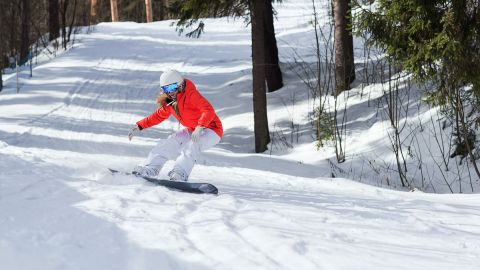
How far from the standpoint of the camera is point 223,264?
12.2 feet

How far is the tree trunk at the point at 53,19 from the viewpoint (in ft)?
83.6

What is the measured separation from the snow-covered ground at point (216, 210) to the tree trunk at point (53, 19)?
40.7ft

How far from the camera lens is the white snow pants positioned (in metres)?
6.78

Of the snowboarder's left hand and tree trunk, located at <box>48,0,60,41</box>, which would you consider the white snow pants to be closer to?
the snowboarder's left hand

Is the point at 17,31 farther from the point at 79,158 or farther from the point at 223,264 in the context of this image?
the point at 223,264

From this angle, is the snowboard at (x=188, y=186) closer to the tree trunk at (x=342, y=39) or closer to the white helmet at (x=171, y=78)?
the white helmet at (x=171, y=78)

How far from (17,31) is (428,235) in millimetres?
23425

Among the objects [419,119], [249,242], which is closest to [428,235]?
[249,242]

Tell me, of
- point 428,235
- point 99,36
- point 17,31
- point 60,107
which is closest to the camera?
point 428,235

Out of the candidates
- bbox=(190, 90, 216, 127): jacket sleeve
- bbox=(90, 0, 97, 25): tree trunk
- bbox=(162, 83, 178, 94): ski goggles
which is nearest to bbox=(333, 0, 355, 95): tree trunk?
bbox=(190, 90, 216, 127): jacket sleeve

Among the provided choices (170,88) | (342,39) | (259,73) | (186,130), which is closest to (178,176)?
(186,130)

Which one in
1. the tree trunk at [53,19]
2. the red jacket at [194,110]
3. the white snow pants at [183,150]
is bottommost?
the white snow pants at [183,150]

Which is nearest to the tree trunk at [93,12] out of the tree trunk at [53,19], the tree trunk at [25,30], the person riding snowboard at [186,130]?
the tree trunk at [53,19]

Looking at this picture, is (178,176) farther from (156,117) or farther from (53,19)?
(53,19)
